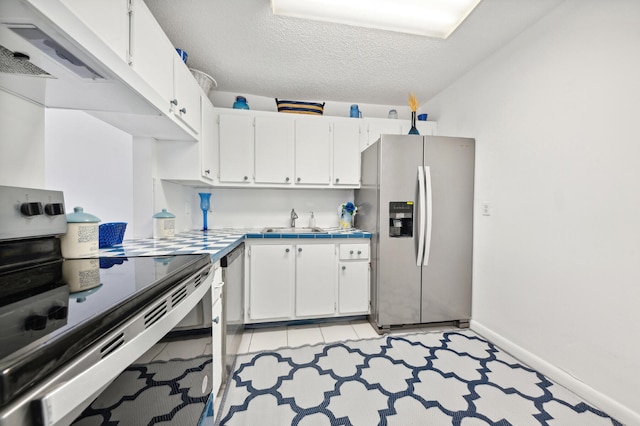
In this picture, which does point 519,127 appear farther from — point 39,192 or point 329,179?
point 39,192

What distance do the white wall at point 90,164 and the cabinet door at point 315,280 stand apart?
4.47 feet

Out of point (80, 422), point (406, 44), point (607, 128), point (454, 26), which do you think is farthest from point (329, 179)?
point (80, 422)

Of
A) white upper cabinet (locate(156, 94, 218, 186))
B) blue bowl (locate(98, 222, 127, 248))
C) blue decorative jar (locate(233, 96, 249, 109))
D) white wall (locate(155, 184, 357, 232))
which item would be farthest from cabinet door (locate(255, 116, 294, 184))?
blue bowl (locate(98, 222, 127, 248))

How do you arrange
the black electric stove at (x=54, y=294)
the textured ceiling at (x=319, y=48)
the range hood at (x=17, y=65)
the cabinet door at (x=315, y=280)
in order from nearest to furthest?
the black electric stove at (x=54, y=294), the range hood at (x=17, y=65), the textured ceiling at (x=319, y=48), the cabinet door at (x=315, y=280)

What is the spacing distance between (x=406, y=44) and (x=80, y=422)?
2.51m

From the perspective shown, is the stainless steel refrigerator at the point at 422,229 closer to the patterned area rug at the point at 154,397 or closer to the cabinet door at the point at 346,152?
the cabinet door at the point at 346,152

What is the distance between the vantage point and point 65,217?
1025 millimetres

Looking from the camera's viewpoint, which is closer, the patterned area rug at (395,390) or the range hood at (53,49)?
the range hood at (53,49)

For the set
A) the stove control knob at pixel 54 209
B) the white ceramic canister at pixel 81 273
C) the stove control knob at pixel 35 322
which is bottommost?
the white ceramic canister at pixel 81 273

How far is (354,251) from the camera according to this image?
2.32 metres

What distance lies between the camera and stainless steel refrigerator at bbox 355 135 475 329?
2160 mm

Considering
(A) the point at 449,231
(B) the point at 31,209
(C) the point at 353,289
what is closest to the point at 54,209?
(B) the point at 31,209

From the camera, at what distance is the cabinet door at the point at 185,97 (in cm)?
150

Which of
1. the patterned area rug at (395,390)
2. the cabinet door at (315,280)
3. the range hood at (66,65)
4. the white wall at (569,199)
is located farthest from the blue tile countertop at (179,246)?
the white wall at (569,199)
